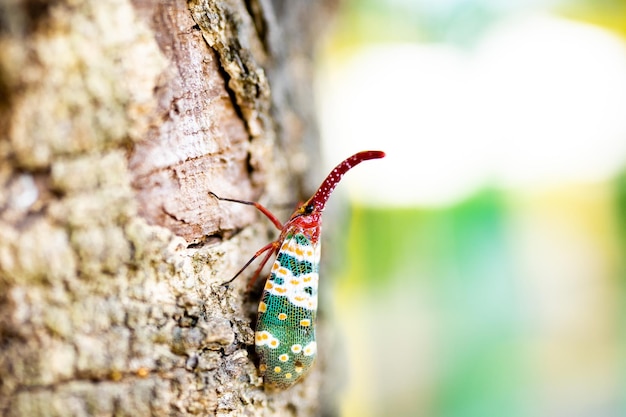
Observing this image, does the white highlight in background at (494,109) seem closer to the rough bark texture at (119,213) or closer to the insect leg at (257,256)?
the insect leg at (257,256)

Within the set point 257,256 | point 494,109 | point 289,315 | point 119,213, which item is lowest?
point 289,315

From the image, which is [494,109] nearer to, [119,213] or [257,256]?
[257,256]

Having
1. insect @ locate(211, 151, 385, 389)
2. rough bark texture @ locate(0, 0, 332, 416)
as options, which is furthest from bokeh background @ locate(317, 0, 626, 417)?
rough bark texture @ locate(0, 0, 332, 416)

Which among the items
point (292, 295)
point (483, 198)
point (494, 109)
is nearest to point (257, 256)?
point (292, 295)

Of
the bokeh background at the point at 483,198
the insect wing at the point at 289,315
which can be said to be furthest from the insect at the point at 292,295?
the bokeh background at the point at 483,198

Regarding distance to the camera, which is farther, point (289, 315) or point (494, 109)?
point (494, 109)

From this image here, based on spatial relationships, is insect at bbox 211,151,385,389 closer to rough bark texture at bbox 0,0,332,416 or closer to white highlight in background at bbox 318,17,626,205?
rough bark texture at bbox 0,0,332,416
